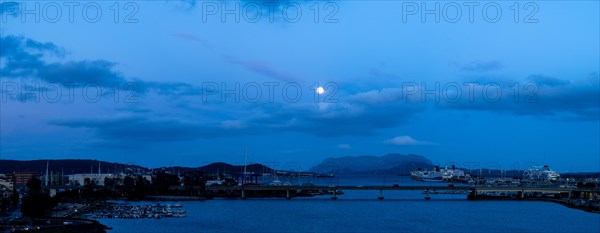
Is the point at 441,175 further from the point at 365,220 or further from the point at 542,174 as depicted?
the point at 365,220

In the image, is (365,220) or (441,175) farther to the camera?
(441,175)

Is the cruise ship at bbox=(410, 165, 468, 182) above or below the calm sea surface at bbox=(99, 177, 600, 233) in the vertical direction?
below

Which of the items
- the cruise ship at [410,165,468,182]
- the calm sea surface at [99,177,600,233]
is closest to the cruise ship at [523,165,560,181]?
the cruise ship at [410,165,468,182]

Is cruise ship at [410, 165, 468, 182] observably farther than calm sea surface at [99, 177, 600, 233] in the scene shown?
Yes

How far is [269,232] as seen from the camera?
2777cm

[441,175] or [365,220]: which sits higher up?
[365,220]

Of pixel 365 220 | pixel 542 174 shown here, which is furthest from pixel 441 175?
pixel 365 220

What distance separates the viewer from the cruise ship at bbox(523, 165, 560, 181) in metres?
114

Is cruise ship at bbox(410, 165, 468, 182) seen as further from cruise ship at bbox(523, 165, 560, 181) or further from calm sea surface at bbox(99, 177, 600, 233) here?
calm sea surface at bbox(99, 177, 600, 233)

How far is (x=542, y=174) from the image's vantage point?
11888cm

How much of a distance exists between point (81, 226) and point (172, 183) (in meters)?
41.4

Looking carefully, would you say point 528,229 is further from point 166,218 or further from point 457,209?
point 166,218

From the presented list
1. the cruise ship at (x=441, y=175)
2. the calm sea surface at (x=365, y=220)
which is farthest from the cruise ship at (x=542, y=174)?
the calm sea surface at (x=365, y=220)

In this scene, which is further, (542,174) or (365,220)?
(542,174)
